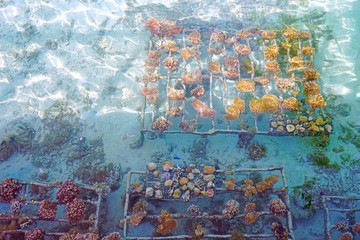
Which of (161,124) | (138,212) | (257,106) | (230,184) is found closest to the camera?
(138,212)

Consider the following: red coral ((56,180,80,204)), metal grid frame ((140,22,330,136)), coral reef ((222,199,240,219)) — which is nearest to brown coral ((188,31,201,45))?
metal grid frame ((140,22,330,136))

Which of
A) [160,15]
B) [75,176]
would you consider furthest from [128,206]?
[160,15]

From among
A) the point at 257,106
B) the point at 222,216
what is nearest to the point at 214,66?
the point at 257,106

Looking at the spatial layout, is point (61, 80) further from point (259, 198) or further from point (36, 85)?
point (259, 198)

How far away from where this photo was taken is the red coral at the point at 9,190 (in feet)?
25.1

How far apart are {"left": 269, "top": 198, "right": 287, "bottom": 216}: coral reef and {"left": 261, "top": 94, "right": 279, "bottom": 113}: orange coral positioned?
2.71 m

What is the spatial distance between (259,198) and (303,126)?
2395mm

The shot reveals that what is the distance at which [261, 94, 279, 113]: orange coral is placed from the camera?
9.08 metres

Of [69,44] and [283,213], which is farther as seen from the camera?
[69,44]

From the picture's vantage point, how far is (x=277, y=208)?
24.4 feet

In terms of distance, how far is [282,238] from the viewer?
A: 7.11m

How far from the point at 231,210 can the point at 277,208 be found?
42.5 inches

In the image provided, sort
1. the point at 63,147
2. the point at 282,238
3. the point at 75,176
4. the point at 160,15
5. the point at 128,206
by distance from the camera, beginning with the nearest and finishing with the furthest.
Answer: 1. the point at 282,238
2. the point at 128,206
3. the point at 75,176
4. the point at 63,147
5. the point at 160,15

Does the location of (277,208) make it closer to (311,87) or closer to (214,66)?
(311,87)
